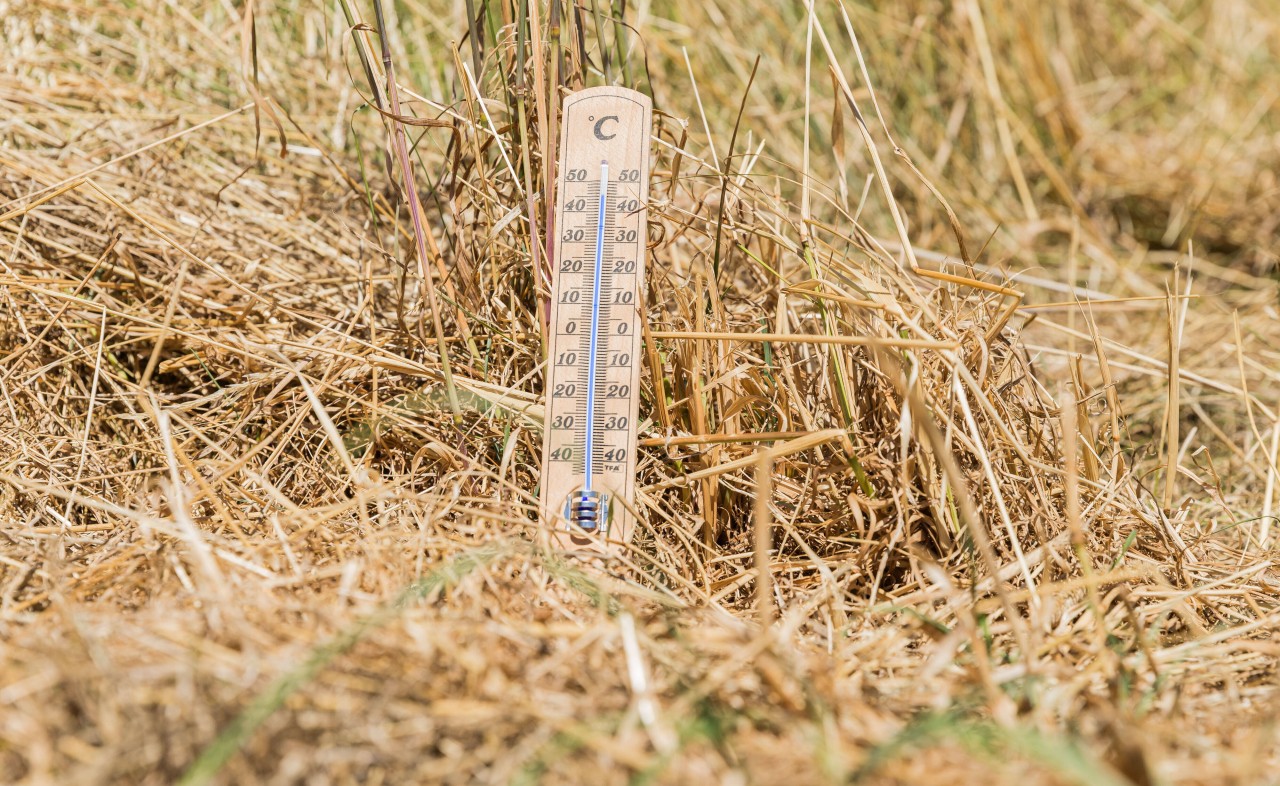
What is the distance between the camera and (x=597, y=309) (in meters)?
1.15

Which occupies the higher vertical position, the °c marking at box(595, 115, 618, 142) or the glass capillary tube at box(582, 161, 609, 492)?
the °c marking at box(595, 115, 618, 142)

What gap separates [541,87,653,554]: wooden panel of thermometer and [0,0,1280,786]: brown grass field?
0.04 m

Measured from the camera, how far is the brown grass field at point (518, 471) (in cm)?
73

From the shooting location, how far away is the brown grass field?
2.40 feet

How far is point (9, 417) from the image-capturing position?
132 cm

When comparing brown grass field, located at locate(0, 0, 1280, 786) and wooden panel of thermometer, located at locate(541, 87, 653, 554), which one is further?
wooden panel of thermometer, located at locate(541, 87, 653, 554)

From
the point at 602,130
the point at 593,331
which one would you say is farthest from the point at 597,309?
the point at 602,130

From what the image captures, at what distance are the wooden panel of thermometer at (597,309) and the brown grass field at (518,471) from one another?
0.14ft

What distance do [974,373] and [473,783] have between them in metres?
0.78

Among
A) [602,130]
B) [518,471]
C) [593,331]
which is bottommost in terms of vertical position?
[518,471]

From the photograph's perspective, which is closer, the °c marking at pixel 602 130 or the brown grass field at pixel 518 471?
the brown grass field at pixel 518 471

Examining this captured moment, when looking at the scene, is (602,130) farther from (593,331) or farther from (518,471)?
(518,471)

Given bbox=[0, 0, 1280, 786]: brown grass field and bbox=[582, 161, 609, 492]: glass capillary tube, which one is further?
bbox=[582, 161, 609, 492]: glass capillary tube

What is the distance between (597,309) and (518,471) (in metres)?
0.24
